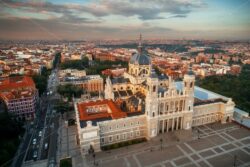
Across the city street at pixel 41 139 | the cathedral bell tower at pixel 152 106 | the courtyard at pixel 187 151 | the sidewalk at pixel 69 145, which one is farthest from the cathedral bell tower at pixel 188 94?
the city street at pixel 41 139

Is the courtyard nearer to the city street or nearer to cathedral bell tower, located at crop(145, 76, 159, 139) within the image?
cathedral bell tower, located at crop(145, 76, 159, 139)

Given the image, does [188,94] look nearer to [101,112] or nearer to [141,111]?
[141,111]

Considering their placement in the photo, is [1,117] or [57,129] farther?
[57,129]

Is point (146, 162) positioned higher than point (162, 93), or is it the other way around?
point (162, 93)

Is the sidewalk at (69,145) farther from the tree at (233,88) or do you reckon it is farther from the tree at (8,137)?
the tree at (233,88)

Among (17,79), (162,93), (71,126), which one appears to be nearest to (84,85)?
(17,79)

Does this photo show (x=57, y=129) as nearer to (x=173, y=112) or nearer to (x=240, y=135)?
(x=173, y=112)

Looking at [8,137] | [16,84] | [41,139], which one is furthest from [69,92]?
[8,137]

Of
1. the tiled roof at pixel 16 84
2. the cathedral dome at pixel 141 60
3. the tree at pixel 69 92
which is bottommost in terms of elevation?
the tree at pixel 69 92
